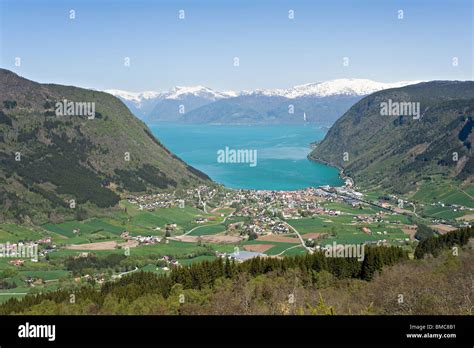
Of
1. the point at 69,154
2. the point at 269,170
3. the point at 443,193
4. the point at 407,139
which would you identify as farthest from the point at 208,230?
the point at 407,139

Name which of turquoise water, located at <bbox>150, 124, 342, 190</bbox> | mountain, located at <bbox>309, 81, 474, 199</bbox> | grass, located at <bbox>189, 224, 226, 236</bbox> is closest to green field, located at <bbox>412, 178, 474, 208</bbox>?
mountain, located at <bbox>309, 81, 474, 199</bbox>

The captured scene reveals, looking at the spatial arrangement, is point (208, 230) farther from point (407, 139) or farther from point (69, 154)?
point (407, 139)

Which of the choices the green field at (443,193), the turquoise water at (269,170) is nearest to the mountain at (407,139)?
the green field at (443,193)

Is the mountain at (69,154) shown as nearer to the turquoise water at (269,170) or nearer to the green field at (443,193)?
the turquoise water at (269,170)

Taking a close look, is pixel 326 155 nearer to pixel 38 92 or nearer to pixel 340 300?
pixel 38 92

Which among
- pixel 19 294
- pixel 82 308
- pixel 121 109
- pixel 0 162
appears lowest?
pixel 19 294

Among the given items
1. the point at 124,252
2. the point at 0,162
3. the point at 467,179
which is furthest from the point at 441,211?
the point at 0,162
